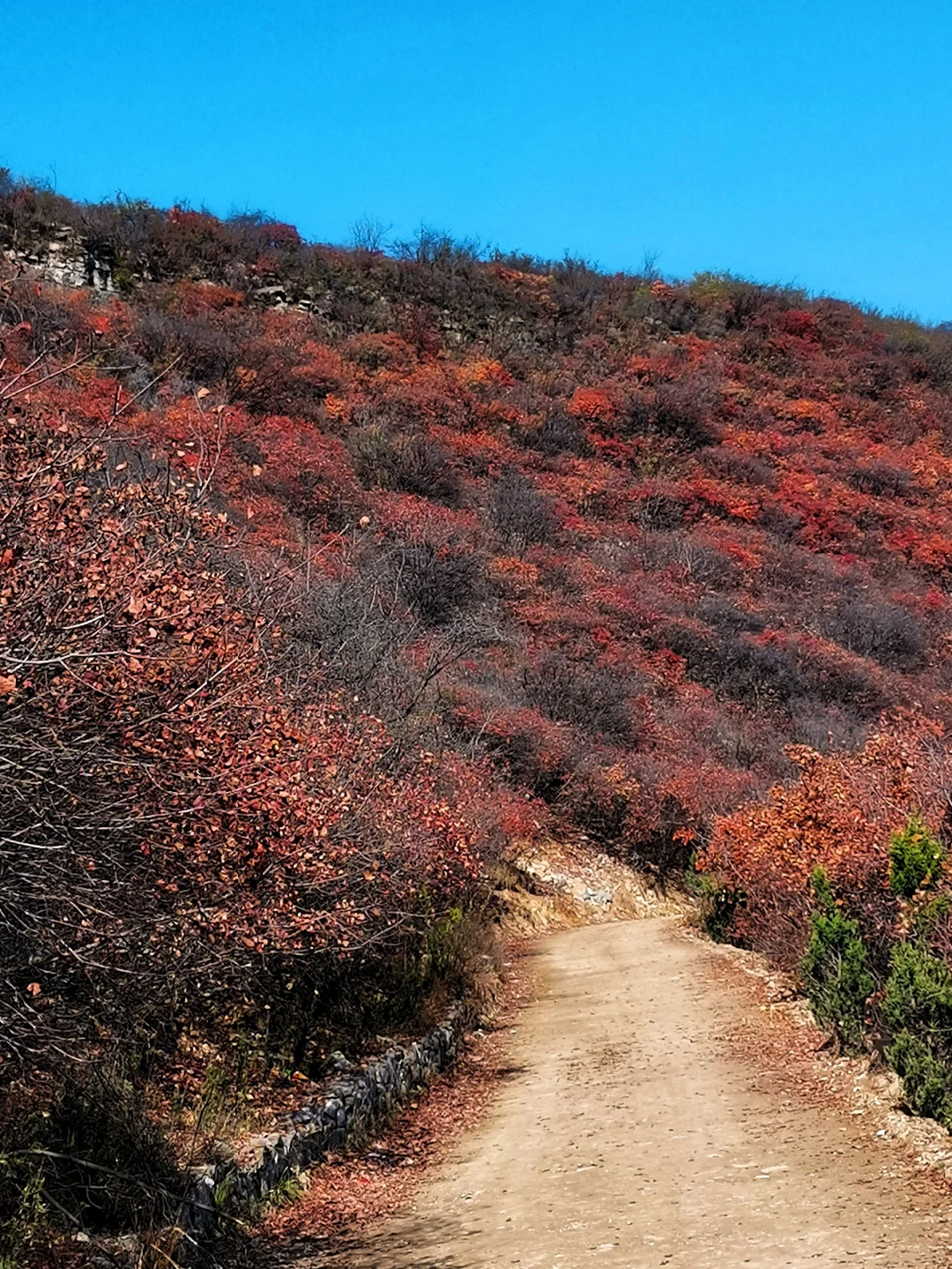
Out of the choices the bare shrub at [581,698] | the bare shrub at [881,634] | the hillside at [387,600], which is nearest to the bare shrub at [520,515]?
the hillside at [387,600]

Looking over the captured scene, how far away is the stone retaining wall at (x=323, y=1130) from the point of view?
584 cm

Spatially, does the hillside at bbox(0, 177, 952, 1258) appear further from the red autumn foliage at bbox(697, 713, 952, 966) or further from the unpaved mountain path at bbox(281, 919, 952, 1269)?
the unpaved mountain path at bbox(281, 919, 952, 1269)

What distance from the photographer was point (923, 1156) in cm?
659

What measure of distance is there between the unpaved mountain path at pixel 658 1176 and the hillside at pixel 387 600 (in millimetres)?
1511

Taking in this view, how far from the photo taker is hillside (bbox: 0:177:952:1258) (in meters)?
4.48

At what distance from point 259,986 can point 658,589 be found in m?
20.8

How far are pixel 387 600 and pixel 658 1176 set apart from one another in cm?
1285

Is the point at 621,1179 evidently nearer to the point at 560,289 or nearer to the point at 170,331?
the point at 170,331

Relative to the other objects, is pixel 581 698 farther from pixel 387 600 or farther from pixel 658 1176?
pixel 658 1176

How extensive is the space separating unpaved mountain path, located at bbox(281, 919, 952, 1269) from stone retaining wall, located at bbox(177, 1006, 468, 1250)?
0.49 meters

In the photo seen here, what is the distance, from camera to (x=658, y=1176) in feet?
22.1

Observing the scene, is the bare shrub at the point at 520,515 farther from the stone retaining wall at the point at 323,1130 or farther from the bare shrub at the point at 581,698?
the stone retaining wall at the point at 323,1130

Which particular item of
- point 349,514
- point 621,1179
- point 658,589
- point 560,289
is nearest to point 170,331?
point 349,514

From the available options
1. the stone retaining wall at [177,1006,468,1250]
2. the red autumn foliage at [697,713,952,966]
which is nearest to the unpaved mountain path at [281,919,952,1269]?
the stone retaining wall at [177,1006,468,1250]
